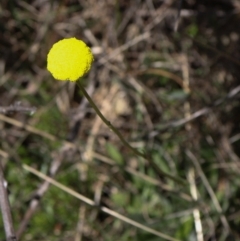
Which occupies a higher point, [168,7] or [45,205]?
[168,7]

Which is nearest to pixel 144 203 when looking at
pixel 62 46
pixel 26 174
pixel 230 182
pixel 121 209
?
pixel 121 209

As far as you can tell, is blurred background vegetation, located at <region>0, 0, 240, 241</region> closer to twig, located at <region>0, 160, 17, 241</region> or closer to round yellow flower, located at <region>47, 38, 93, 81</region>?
twig, located at <region>0, 160, 17, 241</region>

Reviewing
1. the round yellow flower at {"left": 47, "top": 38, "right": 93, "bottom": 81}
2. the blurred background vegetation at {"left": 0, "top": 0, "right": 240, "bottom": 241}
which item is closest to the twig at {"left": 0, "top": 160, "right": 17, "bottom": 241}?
the round yellow flower at {"left": 47, "top": 38, "right": 93, "bottom": 81}

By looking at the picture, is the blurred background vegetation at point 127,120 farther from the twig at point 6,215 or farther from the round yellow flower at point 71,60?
the round yellow flower at point 71,60

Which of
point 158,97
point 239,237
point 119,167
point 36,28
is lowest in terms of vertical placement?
point 239,237

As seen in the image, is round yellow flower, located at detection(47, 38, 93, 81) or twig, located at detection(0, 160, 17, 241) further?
twig, located at detection(0, 160, 17, 241)

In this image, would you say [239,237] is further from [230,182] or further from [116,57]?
[116,57]

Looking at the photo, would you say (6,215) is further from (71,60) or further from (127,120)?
(127,120)
